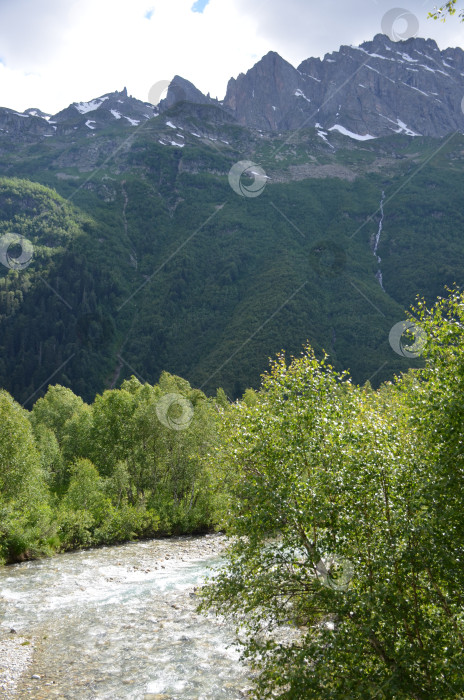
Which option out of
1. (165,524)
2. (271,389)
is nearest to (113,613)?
(271,389)

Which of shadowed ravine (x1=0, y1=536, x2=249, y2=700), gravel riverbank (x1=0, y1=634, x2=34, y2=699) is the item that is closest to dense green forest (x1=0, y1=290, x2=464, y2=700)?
shadowed ravine (x1=0, y1=536, x2=249, y2=700)

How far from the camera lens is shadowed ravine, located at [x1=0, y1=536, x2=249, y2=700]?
14984mm

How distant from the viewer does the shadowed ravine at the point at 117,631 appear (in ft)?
49.2

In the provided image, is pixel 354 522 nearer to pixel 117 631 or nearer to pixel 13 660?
pixel 13 660

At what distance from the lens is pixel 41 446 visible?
55.9m

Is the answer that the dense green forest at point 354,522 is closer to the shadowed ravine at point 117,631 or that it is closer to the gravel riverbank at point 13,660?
the shadowed ravine at point 117,631


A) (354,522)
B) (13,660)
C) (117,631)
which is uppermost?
(354,522)

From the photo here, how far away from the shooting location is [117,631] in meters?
19.6

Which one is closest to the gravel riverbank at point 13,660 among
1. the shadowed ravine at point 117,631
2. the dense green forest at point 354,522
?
the shadowed ravine at point 117,631

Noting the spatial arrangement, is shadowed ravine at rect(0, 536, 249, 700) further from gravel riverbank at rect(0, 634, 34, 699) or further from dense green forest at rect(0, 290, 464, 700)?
dense green forest at rect(0, 290, 464, 700)

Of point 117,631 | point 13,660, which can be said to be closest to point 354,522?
point 13,660

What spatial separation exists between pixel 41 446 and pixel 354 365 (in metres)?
151

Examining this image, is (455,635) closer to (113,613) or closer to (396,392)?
(396,392)

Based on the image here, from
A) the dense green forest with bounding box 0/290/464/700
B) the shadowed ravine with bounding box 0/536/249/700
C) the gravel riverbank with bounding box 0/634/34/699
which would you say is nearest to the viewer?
the dense green forest with bounding box 0/290/464/700
